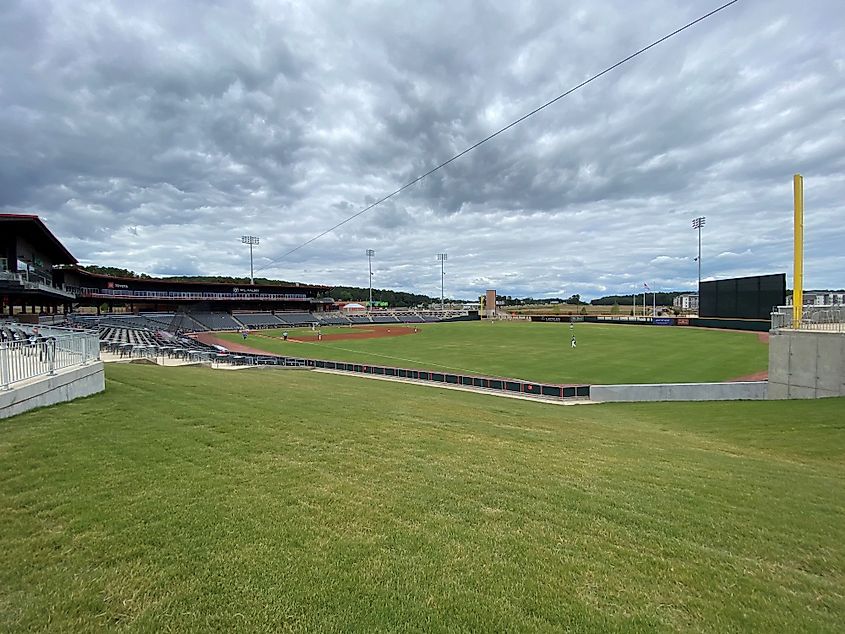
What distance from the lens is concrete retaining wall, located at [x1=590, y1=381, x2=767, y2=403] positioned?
19266 mm

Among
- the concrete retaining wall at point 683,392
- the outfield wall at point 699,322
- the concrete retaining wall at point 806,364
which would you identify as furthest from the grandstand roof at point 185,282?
the concrete retaining wall at point 806,364

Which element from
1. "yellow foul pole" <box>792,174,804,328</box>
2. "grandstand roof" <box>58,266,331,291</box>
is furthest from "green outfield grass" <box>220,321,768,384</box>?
"grandstand roof" <box>58,266,331,291</box>

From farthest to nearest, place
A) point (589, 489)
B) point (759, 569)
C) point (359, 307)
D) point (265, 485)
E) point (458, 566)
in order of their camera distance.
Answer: point (359, 307) → point (589, 489) → point (265, 485) → point (759, 569) → point (458, 566)

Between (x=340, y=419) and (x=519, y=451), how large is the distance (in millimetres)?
4025

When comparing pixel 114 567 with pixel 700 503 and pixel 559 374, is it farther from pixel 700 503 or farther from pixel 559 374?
pixel 559 374

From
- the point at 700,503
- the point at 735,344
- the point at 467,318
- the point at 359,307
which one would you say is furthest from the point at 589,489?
the point at 359,307

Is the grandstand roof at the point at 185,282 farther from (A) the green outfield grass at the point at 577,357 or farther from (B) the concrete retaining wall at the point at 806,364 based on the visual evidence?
(B) the concrete retaining wall at the point at 806,364

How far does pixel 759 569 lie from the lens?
13.2 ft

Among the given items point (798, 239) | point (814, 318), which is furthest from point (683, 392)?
point (798, 239)

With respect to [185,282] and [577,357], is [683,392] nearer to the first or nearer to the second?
[577,357]

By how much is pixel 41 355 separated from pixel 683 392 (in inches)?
932

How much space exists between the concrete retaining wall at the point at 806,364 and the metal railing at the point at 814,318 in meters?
0.74

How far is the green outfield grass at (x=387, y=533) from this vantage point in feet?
10.4

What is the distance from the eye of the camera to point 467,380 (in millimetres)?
24812
